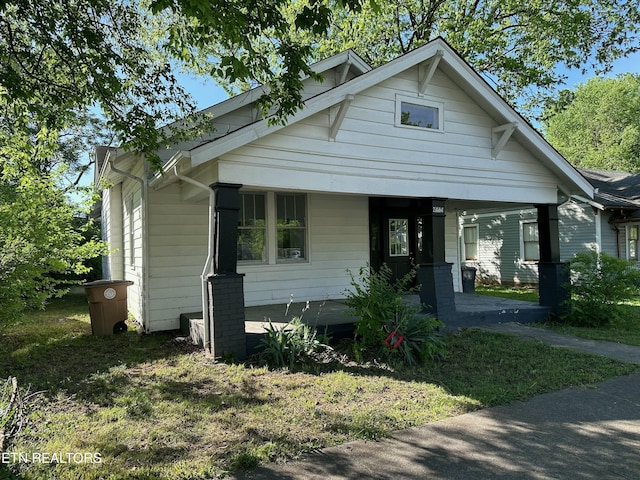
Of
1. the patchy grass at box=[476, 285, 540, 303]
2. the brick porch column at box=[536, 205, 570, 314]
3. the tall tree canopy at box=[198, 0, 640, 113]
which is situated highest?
the tall tree canopy at box=[198, 0, 640, 113]

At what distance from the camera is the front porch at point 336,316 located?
6324 millimetres

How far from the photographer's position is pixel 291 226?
843 centimetres

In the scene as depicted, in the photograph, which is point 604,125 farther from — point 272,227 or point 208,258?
point 208,258

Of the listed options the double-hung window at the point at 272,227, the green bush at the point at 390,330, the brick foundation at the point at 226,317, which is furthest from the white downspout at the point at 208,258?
the double-hung window at the point at 272,227

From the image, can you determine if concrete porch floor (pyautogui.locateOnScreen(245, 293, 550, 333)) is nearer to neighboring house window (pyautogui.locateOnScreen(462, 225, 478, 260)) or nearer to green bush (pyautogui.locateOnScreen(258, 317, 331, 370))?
green bush (pyautogui.locateOnScreen(258, 317, 331, 370))

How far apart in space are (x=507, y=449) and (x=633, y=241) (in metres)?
15.0

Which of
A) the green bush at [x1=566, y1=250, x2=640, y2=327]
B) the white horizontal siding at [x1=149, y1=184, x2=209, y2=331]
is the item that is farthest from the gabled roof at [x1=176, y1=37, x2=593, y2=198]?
the white horizontal siding at [x1=149, y1=184, x2=209, y2=331]

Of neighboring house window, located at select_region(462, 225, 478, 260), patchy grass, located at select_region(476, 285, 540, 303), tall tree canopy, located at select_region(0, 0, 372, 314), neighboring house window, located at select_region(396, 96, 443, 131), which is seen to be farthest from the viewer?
neighboring house window, located at select_region(462, 225, 478, 260)

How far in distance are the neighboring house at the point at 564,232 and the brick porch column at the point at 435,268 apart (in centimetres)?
591

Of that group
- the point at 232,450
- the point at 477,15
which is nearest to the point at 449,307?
the point at 232,450

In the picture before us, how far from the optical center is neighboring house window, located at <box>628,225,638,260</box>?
14477 mm

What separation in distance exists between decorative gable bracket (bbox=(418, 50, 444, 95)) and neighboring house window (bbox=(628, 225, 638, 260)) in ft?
39.7

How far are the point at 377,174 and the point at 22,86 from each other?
15.9 ft

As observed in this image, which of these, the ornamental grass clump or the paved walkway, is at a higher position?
the ornamental grass clump
